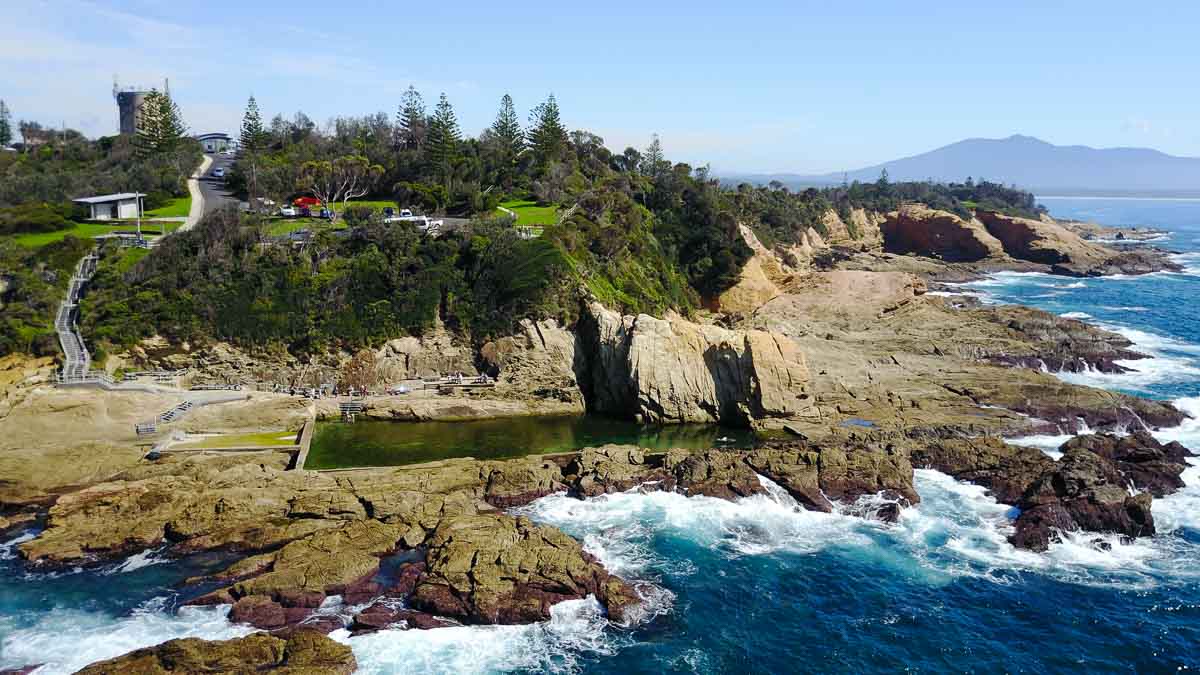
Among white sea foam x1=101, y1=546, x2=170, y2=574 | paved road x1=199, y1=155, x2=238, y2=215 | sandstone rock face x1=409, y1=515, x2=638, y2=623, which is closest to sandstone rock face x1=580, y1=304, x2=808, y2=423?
sandstone rock face x1=409, y1=515, x2=638, y2=623

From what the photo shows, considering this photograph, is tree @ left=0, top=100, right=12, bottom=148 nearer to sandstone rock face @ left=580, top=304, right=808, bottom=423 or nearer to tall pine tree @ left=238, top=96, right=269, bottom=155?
tall pine tree @ left=238, top=96, right=269, bottom=155

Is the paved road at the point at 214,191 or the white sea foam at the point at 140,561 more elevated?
the paved road at the point at 214,191

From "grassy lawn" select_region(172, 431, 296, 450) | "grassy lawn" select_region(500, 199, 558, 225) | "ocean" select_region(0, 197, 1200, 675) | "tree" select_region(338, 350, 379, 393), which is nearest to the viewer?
"ocean" select_region(0, 197, 1200, 675)

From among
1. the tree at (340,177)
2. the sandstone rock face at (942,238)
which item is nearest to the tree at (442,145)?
the tree at (340,177)

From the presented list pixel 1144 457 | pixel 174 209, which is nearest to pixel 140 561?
pixel 1144 457

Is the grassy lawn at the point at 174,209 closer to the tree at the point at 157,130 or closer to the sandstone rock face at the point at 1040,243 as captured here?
the tree at the point at 157,130

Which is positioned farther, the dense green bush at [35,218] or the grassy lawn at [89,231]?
the dense green bush at [35,218]
